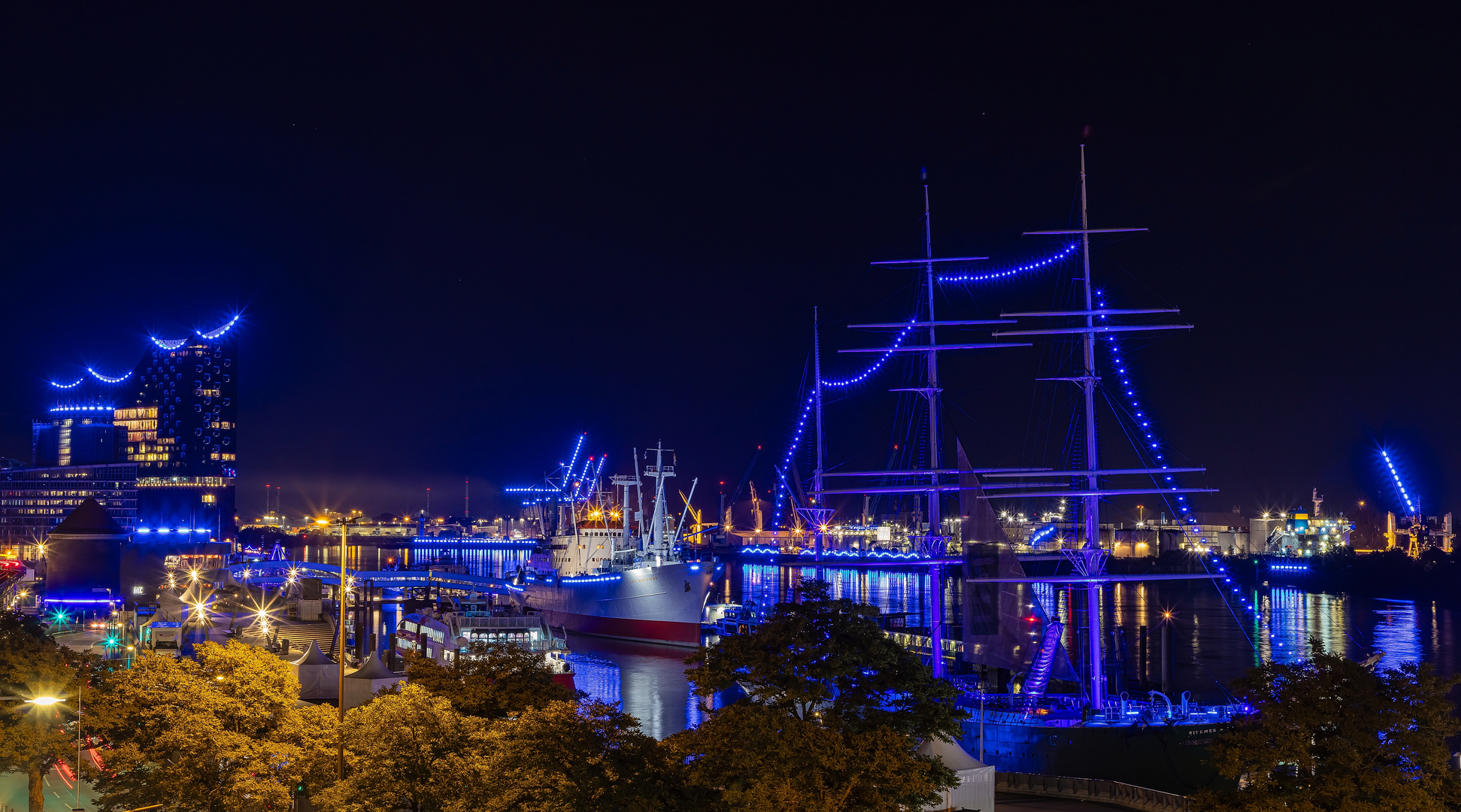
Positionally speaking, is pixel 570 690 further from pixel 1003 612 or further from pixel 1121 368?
pixel 1121 368

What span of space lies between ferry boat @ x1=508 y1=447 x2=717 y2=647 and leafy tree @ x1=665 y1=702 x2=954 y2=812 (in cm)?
4985

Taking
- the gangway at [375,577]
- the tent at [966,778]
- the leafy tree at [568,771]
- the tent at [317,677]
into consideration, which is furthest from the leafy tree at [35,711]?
the gangway at [375,577]

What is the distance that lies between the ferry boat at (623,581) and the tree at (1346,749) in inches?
2046

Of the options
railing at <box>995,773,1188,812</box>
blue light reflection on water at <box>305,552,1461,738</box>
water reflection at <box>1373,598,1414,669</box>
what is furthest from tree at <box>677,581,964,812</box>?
water reflection at <box>1373,598,1414,669</box>

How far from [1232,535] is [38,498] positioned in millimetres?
192242

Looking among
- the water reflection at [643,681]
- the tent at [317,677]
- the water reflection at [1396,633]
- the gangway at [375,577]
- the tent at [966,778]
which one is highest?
the tent at [317,677]

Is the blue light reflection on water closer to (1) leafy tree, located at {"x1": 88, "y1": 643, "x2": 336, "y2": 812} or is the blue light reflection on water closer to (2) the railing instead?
(2) the railing

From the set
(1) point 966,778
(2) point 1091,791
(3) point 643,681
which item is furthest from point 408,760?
(3) point 643,681

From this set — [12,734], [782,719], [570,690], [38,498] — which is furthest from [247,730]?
[38,498]

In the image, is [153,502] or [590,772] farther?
[153,502]

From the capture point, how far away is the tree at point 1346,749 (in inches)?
650

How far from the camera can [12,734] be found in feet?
71.3

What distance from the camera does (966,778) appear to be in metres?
26.2

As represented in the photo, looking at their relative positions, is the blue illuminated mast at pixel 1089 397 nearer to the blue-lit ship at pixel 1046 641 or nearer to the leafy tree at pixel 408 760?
the blue-lit ship at pixel 1046 641
